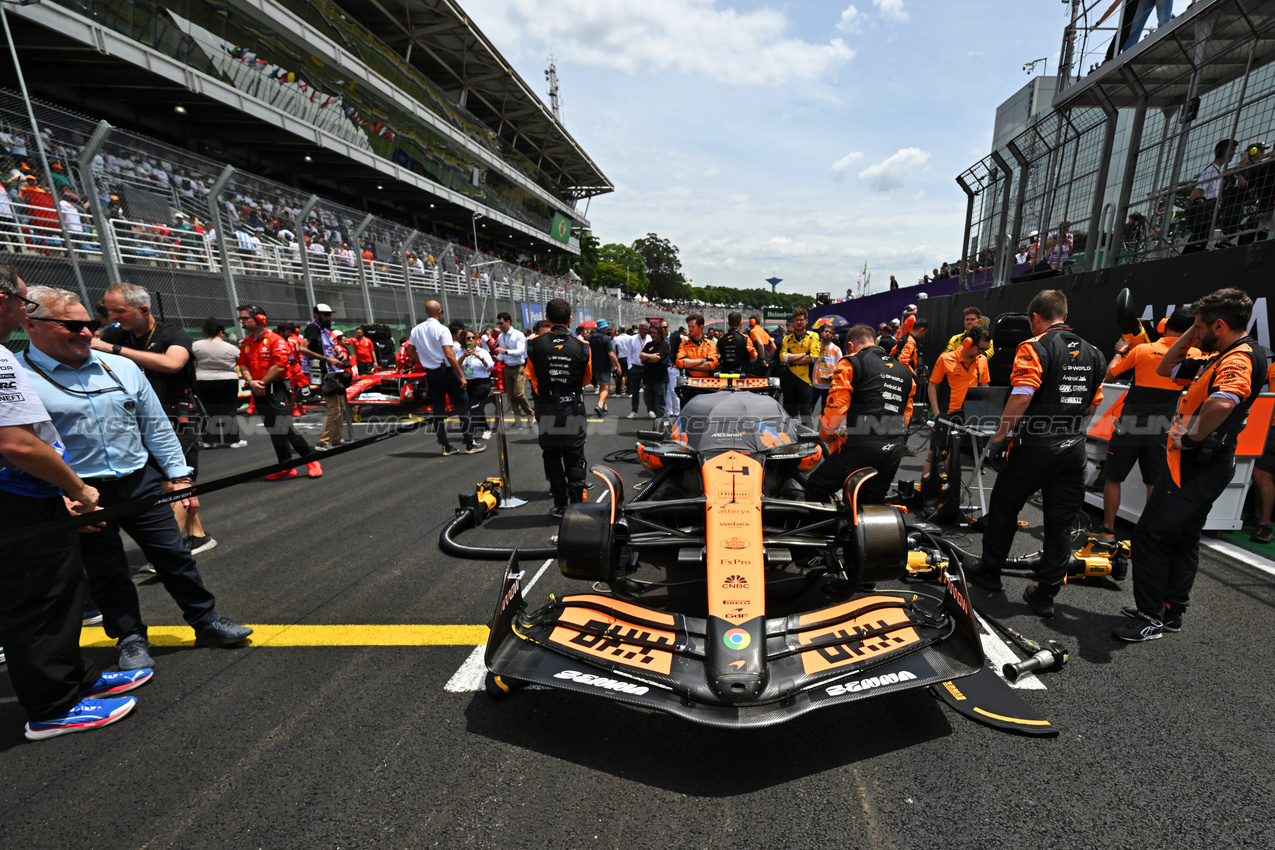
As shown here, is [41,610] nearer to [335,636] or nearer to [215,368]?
[335,636]

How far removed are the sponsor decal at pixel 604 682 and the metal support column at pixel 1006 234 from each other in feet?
38.5

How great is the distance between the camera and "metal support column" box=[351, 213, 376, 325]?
1270 centimetres

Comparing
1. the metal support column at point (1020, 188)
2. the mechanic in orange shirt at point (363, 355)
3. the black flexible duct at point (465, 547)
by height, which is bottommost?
the black flexible duct at point (465, 547)

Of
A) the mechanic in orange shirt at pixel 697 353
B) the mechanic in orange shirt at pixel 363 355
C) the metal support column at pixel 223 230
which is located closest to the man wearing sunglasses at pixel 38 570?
the mechanic in orange shirt at pixel 697 353

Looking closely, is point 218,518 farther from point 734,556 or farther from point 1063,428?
point 1063,428

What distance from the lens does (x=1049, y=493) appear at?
3256 mm

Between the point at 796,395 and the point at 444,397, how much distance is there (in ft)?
17.4

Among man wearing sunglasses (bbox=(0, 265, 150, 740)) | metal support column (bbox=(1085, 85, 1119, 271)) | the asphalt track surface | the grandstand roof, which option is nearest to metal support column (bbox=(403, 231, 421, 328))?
the asphalt track surface

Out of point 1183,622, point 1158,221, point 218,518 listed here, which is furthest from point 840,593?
point 1158,221

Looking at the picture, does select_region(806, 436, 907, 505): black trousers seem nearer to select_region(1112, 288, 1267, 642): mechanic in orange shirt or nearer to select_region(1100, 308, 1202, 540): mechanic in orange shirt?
select_region(1112, 288, 1267, 642): mechanic in orange shirt

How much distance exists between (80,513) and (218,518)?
3.20 m

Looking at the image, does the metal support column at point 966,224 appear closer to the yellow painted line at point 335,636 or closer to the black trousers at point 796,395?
the black trousers at point 796,395

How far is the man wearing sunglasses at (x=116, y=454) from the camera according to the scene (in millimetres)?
2355

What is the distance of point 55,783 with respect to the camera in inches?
80.3
